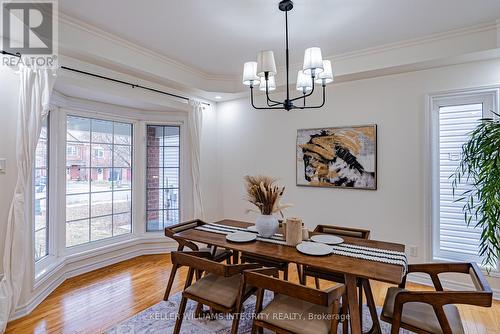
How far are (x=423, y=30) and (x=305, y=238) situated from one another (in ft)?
7.47

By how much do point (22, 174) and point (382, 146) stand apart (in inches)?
141

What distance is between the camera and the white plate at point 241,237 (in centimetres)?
227

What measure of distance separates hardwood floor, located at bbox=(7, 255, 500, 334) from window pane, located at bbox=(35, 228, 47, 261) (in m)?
0.41

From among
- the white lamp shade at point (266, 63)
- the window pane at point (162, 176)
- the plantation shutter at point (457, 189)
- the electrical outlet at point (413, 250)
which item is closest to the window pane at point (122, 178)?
the window pane at point (162, 176)

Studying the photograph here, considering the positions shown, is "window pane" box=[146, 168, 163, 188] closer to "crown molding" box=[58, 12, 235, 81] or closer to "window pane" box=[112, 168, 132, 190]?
"window pane" box=[112, 168, 132, 190]

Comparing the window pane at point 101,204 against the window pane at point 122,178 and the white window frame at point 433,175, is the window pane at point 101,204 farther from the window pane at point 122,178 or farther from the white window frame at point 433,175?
the white window frame at point 433,175

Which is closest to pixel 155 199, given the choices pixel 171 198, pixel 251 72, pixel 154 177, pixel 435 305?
pixel 171 198

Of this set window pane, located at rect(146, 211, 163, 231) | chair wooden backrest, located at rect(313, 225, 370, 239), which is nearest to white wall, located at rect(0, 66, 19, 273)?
window pane, located at rect(146, 211, 163, 231)

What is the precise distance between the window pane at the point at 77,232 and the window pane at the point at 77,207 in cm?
7

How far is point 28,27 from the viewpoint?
7.54ft

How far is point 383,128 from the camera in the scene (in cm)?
320

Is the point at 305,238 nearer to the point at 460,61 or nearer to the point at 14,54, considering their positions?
the point at 460,61

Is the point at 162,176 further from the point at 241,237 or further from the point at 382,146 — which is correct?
the point at 382,146

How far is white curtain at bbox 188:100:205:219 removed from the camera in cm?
394
